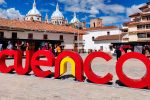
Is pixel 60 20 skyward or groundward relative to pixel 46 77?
skyward

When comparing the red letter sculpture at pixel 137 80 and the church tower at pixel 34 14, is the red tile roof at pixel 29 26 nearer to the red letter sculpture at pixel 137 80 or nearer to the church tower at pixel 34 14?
the red letter sculpture at pixel 137 80

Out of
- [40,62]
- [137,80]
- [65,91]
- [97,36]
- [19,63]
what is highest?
[97,36]

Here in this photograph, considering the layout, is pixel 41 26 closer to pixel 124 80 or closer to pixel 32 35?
pixel 32 35

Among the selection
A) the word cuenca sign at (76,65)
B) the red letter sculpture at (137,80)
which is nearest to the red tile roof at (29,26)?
the word cuenca sign at (76,65)

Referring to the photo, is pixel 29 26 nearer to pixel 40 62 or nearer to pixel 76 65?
pixel 40 62

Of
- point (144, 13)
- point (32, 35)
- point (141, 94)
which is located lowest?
point (141, 94)

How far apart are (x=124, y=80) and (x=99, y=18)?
109 metres

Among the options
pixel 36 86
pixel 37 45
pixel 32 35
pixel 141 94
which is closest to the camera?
pixel 141 94

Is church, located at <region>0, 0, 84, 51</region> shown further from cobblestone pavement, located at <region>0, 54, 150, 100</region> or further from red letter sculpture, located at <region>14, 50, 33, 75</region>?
cobblestone pavement, located at <region>0, 54, 150, 100</region>

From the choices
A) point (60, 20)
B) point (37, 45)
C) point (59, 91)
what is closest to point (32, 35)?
point (37, 45)

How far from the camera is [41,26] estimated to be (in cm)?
5578

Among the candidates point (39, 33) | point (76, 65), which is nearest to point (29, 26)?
point (39, 33)

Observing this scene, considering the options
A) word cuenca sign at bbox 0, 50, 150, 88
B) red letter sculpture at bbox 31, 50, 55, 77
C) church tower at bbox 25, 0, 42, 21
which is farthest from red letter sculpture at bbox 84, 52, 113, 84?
church tower at bbox 25, 0, 42, 21

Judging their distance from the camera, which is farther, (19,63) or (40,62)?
A: (19,63)
